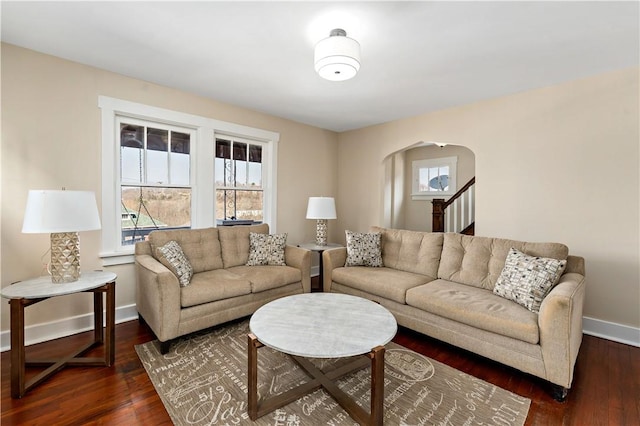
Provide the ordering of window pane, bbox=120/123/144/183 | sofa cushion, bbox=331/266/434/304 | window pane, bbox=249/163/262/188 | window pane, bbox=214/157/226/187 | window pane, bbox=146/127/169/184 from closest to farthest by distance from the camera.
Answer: sofa cushion, bbox=331/266/434/304 → window pane, bbox=120/123/144/183 → window pane, bbox=146/127/169/184 → window pane, bbox=214/157/226/187 → window pane, bbox=249/163/262/188

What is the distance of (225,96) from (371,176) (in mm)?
2409

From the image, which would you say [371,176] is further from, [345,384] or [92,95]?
[92,95]

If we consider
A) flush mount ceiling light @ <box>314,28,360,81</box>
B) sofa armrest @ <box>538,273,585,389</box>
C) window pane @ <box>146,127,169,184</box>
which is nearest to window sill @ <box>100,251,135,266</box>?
window pane @ <box>146,127,169,184</box>

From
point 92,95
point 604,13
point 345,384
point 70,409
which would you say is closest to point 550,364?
point 345,384

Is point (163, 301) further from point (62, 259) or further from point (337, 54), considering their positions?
point (337, 54)

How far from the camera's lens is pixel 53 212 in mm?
1979

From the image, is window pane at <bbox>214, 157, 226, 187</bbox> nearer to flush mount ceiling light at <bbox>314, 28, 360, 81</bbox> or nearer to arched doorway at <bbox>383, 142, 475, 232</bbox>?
flush mount ceiling light at <bbox>314, 28, 360, 81</bbox>

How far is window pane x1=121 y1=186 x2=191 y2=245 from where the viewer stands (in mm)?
3141

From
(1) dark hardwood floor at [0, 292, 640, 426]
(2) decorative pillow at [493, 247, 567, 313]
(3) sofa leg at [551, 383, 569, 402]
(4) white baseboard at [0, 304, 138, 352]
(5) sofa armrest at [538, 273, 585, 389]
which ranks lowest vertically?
(1) dark hardwood floor at [0, 292, 640, 426]

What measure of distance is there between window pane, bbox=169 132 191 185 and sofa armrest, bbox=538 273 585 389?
3.62 m

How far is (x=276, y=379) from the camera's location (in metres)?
2.03

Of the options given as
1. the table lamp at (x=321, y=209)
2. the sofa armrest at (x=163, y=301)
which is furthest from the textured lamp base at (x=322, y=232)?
the sofa armrest at (x=163, y=301)

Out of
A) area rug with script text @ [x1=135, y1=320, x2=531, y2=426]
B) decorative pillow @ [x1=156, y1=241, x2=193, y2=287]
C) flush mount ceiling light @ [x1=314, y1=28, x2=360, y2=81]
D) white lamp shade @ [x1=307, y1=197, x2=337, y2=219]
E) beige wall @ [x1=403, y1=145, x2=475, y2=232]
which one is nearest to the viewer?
area rug with script text @ [x1=135, y1=320, x2=531, y2=426]

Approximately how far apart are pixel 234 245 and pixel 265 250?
0.36 meters
